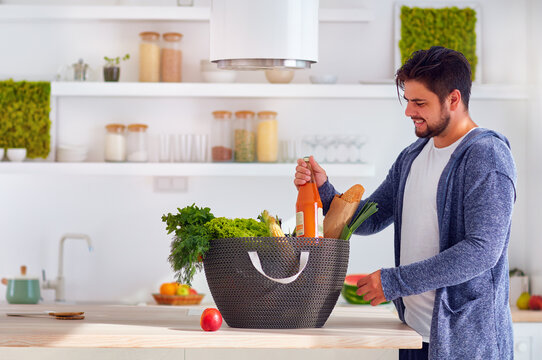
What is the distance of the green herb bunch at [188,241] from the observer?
72.6 inches

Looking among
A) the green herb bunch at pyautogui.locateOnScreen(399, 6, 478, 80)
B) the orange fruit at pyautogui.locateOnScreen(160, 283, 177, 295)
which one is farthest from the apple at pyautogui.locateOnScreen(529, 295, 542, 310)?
the orange fruit at pyautogui.locateOnScreen(160, 283, 177, 295)

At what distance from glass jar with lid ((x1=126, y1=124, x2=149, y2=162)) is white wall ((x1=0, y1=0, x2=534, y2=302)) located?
138 millimetres

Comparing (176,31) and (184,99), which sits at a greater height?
(176,31)

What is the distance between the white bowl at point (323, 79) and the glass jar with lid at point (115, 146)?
1.13 m

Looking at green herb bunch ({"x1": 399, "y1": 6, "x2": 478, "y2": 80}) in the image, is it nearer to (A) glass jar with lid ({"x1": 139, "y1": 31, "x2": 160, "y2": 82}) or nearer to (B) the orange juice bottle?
(A) glass jar with lid ({"x1": 139, "y1": 31, "x2": 160, "y2": 82})

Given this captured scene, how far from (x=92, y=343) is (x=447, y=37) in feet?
11.2

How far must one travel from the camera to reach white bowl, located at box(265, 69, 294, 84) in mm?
4422

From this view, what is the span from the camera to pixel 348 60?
184 inches

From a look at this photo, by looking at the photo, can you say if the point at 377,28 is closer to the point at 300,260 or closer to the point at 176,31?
the point at 176,31

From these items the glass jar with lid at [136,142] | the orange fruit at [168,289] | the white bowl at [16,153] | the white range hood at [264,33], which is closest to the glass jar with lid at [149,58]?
the glass jar with lid at [136,142]

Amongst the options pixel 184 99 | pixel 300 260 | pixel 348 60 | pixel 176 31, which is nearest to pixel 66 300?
pixel 184 99

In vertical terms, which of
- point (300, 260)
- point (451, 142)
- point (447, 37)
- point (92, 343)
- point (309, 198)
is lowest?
point (92, 343)

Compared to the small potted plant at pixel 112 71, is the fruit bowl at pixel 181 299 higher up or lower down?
lower down

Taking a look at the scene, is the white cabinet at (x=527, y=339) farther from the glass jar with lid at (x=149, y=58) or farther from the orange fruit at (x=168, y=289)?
the glass jar with lid at (x=149, y=58)
